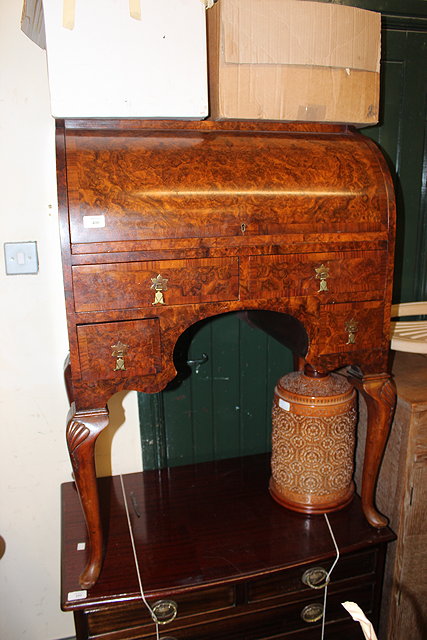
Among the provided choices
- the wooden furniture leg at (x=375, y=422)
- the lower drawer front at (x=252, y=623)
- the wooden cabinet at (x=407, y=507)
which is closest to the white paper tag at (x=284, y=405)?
the wooden furniture leg at (x=375, y=422)

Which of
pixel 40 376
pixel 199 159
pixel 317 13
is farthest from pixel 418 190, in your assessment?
pixel 40 376

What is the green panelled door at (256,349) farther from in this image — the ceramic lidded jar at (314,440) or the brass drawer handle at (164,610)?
the brass drawer handle at (164,610)

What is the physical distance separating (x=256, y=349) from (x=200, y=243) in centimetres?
82

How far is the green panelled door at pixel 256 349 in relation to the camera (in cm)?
189

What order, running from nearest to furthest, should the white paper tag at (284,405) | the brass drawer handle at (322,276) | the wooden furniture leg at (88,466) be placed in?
the wooden furniture leg at (88,466) → the brass drawer handle at (322,276) → the white paper tag at (284,405)

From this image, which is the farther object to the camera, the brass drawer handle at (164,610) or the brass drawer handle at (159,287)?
the brass drawer handle at (164,610)

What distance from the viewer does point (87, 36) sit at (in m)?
1.21

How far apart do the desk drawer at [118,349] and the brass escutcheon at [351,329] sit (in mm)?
566

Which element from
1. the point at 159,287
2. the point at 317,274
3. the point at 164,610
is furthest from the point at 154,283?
the point at 164,610

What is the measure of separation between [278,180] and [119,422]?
1083mm

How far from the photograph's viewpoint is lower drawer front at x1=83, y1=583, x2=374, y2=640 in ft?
4.64

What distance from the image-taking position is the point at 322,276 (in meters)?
1.39

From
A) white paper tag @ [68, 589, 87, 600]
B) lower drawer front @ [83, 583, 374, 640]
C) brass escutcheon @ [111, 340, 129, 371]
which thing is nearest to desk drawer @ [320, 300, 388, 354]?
brass escutcheon @ [111, 340, 129, 371]

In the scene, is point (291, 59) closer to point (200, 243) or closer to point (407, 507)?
point (200, 243)
